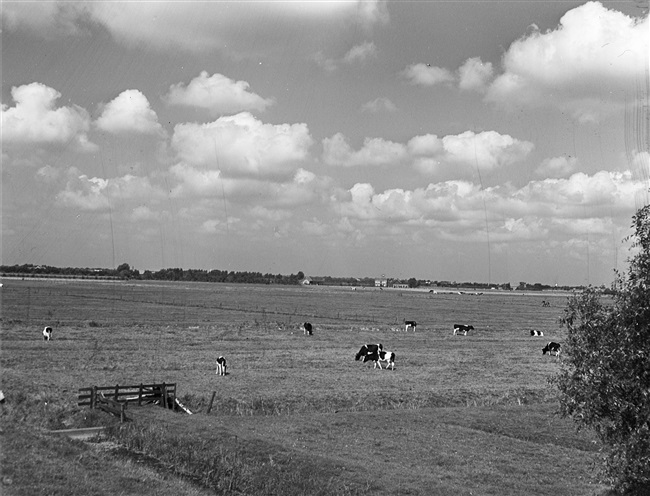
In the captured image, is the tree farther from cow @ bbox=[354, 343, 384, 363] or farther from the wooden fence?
cow @ bbox=[354, 343, 384, 363]

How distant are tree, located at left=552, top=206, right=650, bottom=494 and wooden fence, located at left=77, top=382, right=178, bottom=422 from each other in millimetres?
20486

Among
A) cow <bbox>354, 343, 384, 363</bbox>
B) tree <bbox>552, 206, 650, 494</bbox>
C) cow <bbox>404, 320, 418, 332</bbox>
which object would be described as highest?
tree <bbox>552, 206, 650, 494</bbox>

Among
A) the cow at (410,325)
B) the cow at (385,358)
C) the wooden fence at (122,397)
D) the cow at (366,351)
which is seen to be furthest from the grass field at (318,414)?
the cow at (410,325)

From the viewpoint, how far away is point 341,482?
2166cm

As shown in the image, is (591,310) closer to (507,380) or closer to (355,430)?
(355,430)

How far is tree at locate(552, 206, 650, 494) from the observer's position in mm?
16984

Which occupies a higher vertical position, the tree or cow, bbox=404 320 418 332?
the tree

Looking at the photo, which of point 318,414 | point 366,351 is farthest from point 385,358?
point 318,414

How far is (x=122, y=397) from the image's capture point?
31.8 metres

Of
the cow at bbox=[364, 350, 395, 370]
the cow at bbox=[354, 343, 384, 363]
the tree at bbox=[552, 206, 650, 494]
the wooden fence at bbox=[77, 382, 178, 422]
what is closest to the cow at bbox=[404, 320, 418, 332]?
the cow at bbox=[354, 343, 384, 363]

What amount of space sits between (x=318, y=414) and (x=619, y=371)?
17.7 meters

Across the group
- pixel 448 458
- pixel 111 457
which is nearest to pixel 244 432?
pixel 111 457

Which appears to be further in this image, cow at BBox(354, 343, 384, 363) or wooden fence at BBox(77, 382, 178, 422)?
cow at BBox(354, 343, 384, 363)

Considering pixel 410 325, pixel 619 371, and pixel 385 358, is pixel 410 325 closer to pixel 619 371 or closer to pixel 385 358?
pixel 385 358
